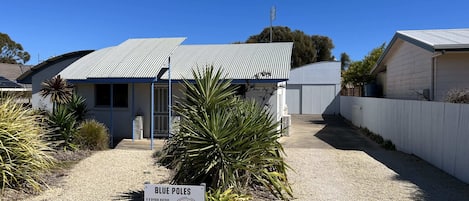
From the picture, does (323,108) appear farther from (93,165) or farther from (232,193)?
(232,193)

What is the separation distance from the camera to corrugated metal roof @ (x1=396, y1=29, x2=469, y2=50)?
10.2 meters

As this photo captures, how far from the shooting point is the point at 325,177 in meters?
7.76

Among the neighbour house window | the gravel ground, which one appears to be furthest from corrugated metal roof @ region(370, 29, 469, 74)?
the neighbour house window

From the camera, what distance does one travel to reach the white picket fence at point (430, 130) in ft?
24.0

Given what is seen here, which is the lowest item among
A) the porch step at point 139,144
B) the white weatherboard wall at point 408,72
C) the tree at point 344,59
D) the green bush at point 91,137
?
the porch step at point 139,144

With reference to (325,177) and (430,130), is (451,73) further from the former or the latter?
(325,177)

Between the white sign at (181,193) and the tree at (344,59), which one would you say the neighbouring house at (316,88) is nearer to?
the white sign at (181,193)

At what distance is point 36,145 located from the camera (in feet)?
23.8

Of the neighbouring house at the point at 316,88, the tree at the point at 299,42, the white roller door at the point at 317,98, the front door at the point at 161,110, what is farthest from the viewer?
the tree at the point at 299,42

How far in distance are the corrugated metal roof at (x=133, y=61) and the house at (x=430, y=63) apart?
27.5 feet

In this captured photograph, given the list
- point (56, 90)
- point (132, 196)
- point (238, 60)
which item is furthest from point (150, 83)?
point (132, 196)

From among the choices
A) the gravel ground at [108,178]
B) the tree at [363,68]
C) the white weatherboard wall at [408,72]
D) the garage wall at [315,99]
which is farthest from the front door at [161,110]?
the tree at [363,68]

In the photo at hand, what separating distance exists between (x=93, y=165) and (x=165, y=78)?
582 centimetres

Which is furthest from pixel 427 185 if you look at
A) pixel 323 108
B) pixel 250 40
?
pixel 250 40
